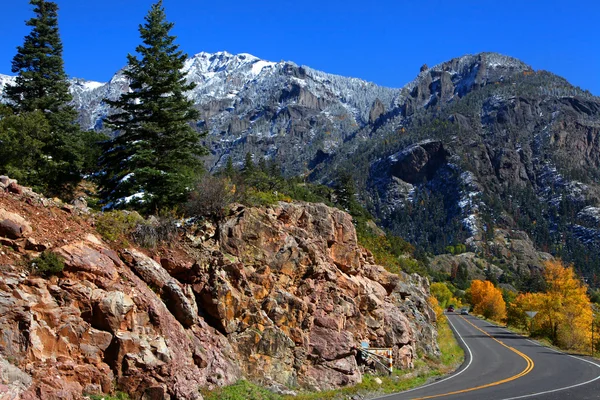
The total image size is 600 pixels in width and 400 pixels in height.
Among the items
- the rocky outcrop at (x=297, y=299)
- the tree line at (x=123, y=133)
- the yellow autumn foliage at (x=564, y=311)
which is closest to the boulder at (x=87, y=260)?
the rocky outcrop at (x=297, y=299)

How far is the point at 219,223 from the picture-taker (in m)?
19.5

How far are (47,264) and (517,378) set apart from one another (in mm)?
20994

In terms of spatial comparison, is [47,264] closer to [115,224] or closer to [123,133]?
[115,224]

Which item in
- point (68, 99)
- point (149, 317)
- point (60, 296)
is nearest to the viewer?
point (60, 296)

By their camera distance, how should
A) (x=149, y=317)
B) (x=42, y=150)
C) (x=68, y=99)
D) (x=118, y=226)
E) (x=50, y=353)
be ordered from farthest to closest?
(x=68, y=99) < (x=42, y=150) < (x=118, y=226) < (x=149, y=317) < (x=50, y=353)

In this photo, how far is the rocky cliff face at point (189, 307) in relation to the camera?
12.1 meters

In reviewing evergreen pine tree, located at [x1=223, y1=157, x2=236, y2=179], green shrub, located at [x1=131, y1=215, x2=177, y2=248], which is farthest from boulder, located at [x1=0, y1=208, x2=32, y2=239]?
evergreen pine tree, located at [x1=223, y1=157, x2=236, y2=179]

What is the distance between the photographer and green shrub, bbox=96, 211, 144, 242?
15992mm

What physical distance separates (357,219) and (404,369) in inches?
1378

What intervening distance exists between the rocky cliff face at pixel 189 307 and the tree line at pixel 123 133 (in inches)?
171

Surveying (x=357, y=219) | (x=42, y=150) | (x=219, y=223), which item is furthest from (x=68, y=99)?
(x=357, y=219)

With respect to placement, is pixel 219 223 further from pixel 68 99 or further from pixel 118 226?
pixel 68 99

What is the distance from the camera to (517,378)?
2409 centimetres

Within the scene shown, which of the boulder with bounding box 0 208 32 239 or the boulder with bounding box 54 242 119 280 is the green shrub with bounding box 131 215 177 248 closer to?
the boulder with bounding box 54 242 119 280
